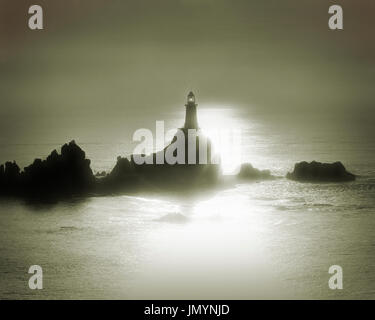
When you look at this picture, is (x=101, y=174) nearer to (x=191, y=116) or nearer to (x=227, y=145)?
(x=191, y=116)

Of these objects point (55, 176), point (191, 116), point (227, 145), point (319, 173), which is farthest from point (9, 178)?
point (227, 145)

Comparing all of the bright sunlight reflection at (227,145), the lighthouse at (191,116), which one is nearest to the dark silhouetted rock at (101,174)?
the lighthouse at (191,116)

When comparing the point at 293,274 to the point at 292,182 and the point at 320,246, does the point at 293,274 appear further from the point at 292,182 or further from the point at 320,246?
the point at 292,182

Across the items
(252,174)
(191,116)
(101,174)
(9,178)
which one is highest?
(191,116)

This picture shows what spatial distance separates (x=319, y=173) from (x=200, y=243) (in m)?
25.3

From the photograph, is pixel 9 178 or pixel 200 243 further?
pixel 9 178

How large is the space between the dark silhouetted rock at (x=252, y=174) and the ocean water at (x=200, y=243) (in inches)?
57.6

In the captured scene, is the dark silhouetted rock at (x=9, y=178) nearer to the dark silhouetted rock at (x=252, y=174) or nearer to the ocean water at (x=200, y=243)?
the ocean water at (x=200, y=243)

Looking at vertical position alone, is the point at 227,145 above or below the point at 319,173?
above

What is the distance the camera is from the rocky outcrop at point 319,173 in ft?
214

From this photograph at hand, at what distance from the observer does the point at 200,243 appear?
45188 mm

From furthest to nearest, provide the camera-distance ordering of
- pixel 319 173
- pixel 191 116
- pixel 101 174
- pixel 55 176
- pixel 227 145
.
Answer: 1. pixel 227 145
2. pixel 319 173
3. pixel 101 174
4. pixel 191 116
5. pixel 55 176
